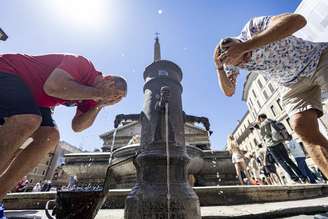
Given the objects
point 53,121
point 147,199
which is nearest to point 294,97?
point 147,199

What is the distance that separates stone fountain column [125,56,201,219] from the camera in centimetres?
228

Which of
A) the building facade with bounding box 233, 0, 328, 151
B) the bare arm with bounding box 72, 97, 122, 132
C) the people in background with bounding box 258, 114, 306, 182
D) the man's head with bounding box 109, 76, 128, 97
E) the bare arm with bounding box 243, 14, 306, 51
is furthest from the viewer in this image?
the building facade with bounding box 233, 0, 328, 151

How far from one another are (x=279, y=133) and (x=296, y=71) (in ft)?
13.8

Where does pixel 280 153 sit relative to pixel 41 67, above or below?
above

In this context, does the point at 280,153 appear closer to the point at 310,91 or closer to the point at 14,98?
the point at 310,91

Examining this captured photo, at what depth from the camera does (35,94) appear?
1.78 metres

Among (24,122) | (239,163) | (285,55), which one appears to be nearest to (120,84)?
(24,122)

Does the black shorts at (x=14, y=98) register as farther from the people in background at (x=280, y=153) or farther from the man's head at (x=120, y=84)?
the people in background at (x=280, y=153)

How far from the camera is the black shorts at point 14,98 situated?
1.56 m

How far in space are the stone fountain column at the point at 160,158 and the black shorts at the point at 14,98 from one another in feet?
4.85

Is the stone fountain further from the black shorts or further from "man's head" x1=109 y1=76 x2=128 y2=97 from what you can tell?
the black shorts

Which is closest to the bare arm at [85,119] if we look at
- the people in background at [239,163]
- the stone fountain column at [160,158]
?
the stone fountain column at [160,158]

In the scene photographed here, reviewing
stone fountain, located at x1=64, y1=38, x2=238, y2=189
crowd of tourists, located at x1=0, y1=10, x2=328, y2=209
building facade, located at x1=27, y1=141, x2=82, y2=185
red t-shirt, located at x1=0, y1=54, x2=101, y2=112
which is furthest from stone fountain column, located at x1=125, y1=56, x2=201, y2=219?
building facade, located at x1=27, y1=141, x2=82, y2=185

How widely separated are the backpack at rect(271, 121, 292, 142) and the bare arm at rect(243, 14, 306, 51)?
4.64 m
